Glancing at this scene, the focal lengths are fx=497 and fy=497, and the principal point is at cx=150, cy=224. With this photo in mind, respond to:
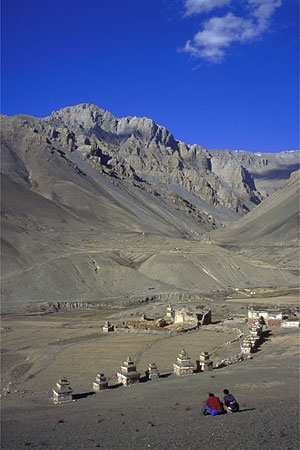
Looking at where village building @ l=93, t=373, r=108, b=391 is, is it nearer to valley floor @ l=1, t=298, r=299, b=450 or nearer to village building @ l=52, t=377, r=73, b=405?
valley floor @ l=1, t=298, r=299, b=450

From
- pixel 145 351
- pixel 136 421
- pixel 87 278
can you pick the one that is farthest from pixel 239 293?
pixel 136 421

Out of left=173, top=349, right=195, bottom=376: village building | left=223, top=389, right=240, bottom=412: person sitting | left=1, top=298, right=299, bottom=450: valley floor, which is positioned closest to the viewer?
left=1, top=298, right=299, bottom=450: valley floor

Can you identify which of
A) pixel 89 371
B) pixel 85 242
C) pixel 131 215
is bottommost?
pixel 89 371

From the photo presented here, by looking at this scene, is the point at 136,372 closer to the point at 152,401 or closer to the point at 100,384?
the point at 100,384

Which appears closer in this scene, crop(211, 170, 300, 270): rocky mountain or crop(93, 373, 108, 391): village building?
crop(93, 373, 108, 391): village building

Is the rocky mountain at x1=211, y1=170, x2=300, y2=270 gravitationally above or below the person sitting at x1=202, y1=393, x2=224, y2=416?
above

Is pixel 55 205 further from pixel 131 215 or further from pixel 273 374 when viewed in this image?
pixel 273 374

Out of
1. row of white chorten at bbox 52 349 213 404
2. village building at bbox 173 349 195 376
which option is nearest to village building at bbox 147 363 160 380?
row of white chorten at bbox 52 349 213 404

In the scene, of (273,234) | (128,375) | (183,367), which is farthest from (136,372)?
(273,234)

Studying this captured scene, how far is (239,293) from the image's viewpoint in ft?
281

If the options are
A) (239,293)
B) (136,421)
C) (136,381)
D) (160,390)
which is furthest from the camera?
(239,293)

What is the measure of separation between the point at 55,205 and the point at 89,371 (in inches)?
5618

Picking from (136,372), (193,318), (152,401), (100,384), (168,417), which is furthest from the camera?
(193,318)

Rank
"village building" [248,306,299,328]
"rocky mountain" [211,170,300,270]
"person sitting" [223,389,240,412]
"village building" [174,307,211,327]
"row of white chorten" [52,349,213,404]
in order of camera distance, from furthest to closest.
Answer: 1. "rocky mountain" [211,170,300,270]
2. "village building" [174,307,211,327]
3. "village building" [248,306,299,328]
4. "row of white chorten" [52,349,213,404]
5. "person sitting" [223,389,240,412]
